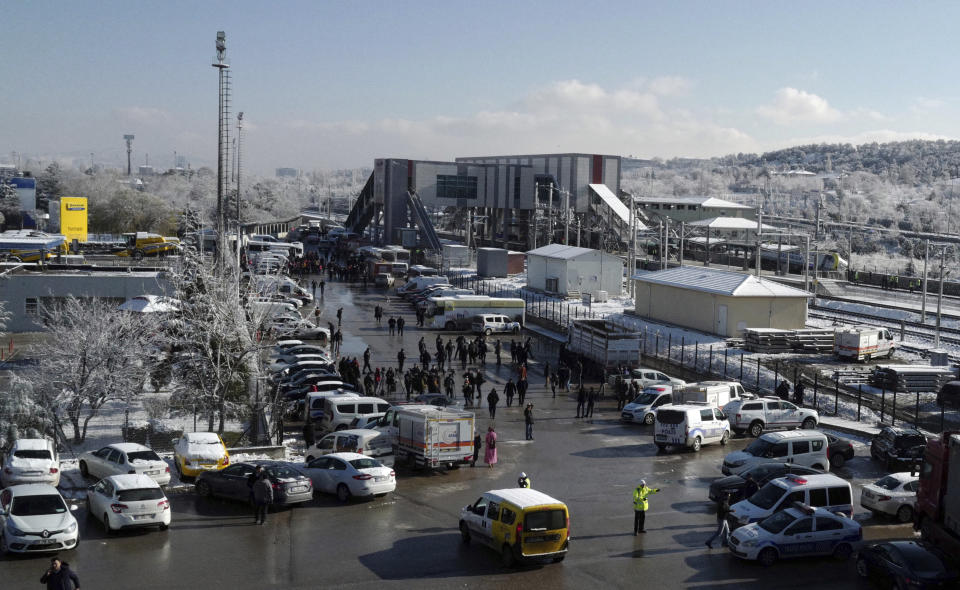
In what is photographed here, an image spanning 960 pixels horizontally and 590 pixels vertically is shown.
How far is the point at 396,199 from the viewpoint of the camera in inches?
3511

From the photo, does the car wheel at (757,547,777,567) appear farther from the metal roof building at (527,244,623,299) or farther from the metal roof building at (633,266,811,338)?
the metal roof building at (527,244,623,299)

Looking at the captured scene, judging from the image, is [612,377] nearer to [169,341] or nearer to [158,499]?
[169,341]

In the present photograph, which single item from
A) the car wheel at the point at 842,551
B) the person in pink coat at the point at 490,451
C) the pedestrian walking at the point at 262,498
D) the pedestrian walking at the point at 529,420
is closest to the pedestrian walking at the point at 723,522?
the car wheel at the point at 842,551

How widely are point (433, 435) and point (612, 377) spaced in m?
14.5

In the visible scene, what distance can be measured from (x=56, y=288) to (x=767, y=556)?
115 feet

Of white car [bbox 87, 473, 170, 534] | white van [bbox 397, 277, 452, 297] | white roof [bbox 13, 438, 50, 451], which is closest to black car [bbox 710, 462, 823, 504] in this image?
white car [bbox 87, 473, 170, 534]

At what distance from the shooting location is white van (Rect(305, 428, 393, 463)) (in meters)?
20.9

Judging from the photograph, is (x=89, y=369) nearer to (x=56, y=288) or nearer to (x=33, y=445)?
(x=33, y=445)

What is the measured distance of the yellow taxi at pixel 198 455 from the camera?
19875 millimetres

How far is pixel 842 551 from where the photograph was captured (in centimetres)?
1543

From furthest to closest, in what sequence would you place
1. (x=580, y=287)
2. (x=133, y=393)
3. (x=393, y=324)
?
(x=580, y=287), (x=393, y=324), (x=133, y=393)

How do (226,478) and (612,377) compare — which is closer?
(226,478)

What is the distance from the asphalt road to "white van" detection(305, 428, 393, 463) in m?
0.81

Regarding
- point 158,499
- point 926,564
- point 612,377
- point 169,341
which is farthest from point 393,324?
point 926,564
